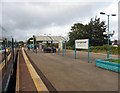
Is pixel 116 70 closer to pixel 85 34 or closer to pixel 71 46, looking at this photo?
pixel 85 34

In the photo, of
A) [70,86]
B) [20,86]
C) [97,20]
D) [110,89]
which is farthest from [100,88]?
[97,20]

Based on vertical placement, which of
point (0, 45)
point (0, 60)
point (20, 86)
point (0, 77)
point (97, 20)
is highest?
point (97, 20)

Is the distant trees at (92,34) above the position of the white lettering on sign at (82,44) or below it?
above

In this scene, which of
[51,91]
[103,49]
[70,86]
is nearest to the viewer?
[51,91]

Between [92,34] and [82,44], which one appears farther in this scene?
[92,34]

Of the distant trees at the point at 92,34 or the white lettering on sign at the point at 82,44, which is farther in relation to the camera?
the distant trees at the point at 92,34

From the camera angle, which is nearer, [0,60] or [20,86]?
[0,60]

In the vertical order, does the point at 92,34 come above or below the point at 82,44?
above

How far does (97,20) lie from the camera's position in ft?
222

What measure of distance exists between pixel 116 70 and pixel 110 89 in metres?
4.77

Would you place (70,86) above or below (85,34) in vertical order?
below

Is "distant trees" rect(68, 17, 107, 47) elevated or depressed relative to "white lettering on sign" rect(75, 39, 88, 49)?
elevated

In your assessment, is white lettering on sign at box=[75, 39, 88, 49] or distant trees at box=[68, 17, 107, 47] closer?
white lettering on sign at box=[75, 39, 88, 49]

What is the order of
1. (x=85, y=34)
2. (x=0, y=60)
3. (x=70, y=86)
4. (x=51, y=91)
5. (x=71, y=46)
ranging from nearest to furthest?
(x=0, y=60), (x=51, y=91), (x=70, y=86), (x=85, y=34), (x=71, y=46)
